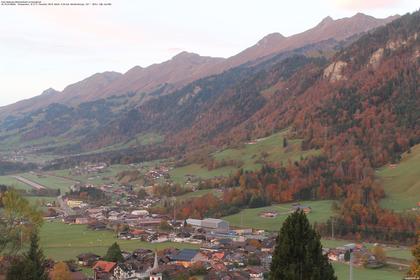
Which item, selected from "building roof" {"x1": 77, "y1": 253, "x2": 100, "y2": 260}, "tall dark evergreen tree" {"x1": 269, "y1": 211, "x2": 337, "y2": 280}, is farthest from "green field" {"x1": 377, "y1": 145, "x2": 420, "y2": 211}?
"tall dark evergreen tree" {"x1": 269, "y1": 211, "x2": 337, "y2": 280}

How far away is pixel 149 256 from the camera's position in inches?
2741

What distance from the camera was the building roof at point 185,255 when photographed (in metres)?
67.5

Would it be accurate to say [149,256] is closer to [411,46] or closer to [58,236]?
[58,236]

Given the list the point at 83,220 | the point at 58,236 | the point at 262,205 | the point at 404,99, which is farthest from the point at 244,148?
the point at 58,236

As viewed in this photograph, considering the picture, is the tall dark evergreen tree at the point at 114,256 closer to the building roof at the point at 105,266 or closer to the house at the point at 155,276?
the building roof at the point at 105,266

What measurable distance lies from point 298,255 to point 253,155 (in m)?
132

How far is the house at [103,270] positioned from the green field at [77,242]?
30.4ft

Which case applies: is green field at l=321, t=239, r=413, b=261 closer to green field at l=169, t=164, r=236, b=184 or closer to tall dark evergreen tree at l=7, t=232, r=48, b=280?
tall dark evergreen tree at l=7, t=232, r=48, b=280

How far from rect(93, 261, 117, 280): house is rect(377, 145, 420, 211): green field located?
51077 mm

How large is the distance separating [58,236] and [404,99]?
324 feet

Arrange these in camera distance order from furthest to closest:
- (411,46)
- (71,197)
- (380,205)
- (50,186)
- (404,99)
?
(411,46) → (50,186) → (404,99) → (71,197) → (380,205)

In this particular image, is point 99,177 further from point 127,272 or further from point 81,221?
point 127,272

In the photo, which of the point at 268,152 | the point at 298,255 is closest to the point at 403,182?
the point at 268,152

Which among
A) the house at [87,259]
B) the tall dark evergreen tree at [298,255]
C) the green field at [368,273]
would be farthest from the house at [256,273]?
the tall dark evergreen tree at [298,255]
